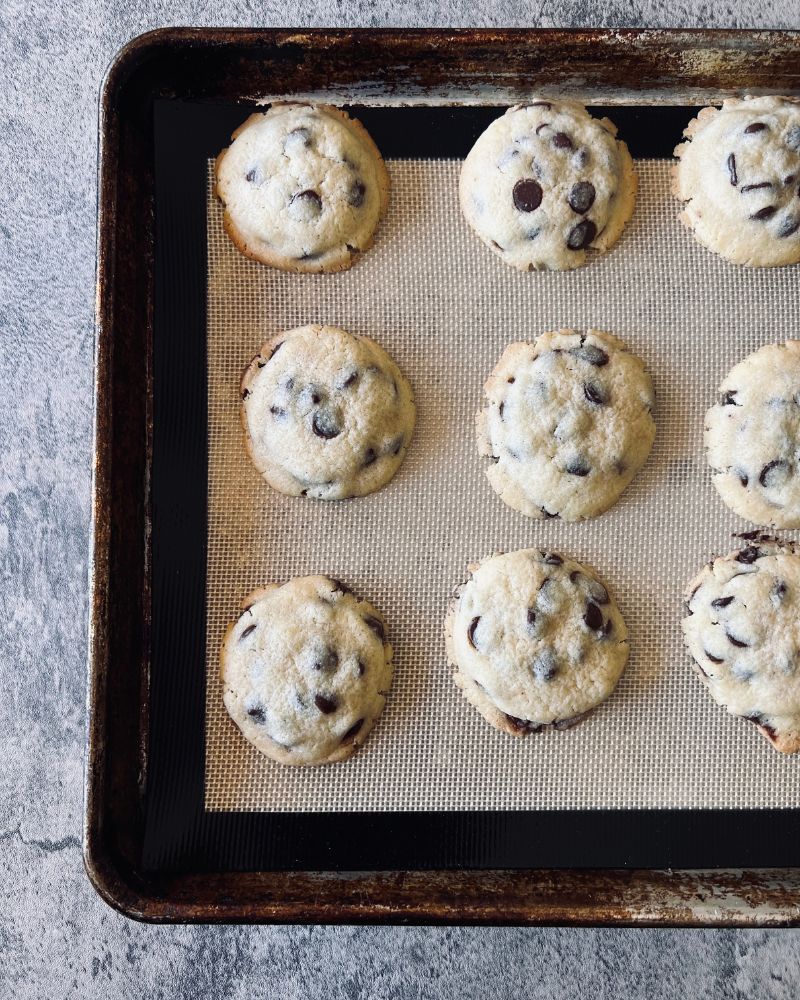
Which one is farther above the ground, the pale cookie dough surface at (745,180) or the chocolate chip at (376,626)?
the pale cookie dough surface at (745,180)

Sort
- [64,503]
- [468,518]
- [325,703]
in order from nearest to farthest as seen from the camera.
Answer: [325,703]
[468,518]
[64,503]

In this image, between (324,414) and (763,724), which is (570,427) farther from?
(763,724)

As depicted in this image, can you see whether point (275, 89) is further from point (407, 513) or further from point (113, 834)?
point (113, 834)

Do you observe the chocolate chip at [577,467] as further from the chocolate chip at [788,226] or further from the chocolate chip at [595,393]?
the chocolate chip at [788,226]

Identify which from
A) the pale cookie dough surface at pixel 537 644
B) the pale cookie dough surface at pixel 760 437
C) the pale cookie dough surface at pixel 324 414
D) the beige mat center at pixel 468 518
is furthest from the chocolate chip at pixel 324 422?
the pale cookie dough surface at pixel 760 437

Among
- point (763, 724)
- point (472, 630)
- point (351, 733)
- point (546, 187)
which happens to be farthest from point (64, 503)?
point (763, 724)

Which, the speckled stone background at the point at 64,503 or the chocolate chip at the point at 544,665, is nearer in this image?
the chocolate chip at the point at 544,665

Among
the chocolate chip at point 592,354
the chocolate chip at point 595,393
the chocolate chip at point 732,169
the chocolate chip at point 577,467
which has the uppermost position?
the chocolate chip at point 732,169
